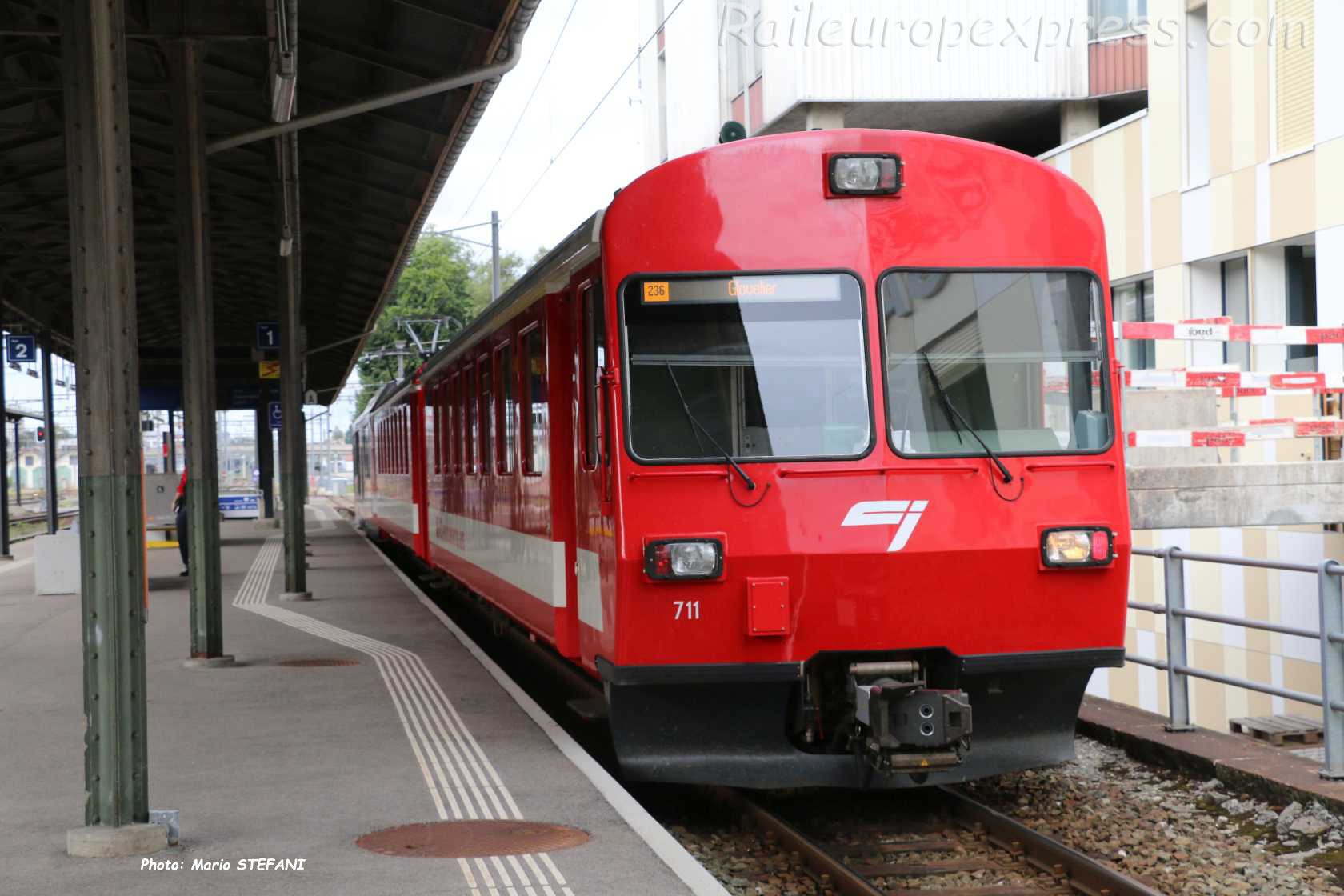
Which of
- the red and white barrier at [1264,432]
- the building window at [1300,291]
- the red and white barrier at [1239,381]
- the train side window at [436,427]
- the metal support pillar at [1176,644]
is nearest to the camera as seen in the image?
the metal support pillar at [1176,644]

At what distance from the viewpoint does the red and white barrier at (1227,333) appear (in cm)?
1261

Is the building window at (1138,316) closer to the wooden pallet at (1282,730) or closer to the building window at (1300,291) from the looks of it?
the building window at (1300,291)

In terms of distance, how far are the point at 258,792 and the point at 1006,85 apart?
66.6ft

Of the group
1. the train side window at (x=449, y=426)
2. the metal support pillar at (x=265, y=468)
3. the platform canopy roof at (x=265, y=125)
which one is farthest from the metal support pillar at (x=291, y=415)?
the metal support pillar at (x=265, y=468)

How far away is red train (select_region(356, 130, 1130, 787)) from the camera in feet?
23.8

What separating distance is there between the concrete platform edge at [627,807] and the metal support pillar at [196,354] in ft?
8.30

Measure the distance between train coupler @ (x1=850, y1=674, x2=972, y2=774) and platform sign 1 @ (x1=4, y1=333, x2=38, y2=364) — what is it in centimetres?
2267

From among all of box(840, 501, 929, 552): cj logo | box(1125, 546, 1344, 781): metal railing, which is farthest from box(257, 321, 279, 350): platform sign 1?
box(840, 501, 929, 552): cj logo

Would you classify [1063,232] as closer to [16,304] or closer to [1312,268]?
[1312,268]

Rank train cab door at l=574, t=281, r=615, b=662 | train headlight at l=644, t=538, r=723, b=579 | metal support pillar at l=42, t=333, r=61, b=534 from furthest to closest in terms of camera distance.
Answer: metal support pillar at l=42, t=333, r=61, b=534 → train cab door at l=574, t=281, r=615, b=662 → train headlight at l=644, t=538, r=723, b=579

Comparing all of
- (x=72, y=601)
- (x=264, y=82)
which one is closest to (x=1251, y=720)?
(x=264, y=82)

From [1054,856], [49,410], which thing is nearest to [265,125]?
[1054,856]

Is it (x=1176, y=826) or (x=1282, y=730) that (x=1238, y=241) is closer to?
(x=1282, y=730)

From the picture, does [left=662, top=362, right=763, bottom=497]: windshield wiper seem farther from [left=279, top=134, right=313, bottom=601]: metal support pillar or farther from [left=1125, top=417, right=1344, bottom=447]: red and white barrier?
[left=279, top=134, right=313, bottom=601]: metal support pillar
